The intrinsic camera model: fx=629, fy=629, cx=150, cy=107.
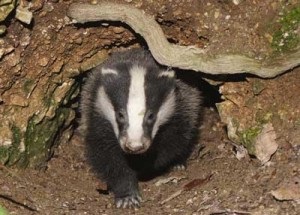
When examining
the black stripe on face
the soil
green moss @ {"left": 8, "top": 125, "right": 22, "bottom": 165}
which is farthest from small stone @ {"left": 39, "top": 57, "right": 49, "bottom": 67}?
the black stripe on face

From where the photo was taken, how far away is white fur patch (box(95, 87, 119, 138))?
14.7ft

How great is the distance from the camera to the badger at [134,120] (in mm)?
4211

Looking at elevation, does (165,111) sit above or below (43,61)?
below

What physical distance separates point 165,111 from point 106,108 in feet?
1.42

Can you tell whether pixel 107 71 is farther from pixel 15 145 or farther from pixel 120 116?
pixel 15 145

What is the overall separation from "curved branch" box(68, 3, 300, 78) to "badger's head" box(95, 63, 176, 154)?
9.1 inches

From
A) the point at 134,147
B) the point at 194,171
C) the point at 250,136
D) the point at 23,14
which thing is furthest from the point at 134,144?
the point at 23,14

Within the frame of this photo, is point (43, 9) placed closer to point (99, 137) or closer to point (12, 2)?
point (12, 2)

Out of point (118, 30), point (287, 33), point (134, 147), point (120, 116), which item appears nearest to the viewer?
point (287, 33)

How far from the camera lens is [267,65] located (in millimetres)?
3949

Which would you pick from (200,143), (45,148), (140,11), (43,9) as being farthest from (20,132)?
(200,143)

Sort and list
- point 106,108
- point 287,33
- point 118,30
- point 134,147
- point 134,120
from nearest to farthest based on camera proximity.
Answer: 1. point 287,33
2. point 134,147
3. point 134,120
4. point 118,30
5. point 106,108

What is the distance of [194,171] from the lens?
480 centimetres

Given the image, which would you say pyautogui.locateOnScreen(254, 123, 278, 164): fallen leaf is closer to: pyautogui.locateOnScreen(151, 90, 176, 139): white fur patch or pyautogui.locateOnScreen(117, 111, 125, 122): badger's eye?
pyautogui.locateOnScreen(151, 90, 176, 139): white fur patch
